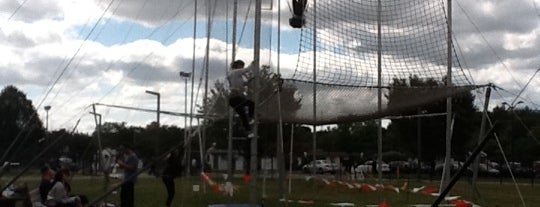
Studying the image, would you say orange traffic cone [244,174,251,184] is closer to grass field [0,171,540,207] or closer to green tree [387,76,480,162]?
grass field [0,171,540,207]

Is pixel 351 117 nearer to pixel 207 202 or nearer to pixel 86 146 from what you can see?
pixel 207 202

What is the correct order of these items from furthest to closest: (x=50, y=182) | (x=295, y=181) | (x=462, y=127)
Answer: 1. (x=462, y=127)
2. (x=295, y=181)
3. (x=50, y=182)

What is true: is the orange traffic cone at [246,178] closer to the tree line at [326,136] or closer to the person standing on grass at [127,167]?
the tree line at [326,136]

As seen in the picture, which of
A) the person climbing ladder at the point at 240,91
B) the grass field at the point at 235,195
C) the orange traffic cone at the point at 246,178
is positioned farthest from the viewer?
the orange traffic cone at the point at 246,178

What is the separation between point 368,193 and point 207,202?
9.25 m

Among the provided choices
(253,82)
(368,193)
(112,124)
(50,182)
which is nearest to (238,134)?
(112,124)

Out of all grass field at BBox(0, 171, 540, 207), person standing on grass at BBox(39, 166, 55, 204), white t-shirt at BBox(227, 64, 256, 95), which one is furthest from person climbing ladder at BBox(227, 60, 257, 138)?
person standing on grass at BBox(39, 166, 55, 204)

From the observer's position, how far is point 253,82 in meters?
10.7

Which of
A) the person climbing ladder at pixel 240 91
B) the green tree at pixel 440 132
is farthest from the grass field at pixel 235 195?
the green tree at pixel 440 132

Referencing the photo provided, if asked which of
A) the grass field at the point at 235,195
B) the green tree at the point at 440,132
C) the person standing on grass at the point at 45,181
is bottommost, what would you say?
the grass field at the point at 235,195

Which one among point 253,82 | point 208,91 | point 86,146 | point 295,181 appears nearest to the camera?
point 253,82

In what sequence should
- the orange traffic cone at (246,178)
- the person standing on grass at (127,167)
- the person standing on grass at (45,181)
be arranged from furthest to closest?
the orange traffic cone at (246,178), the person standing on grass at (45,181), the person standing on grass at (127,167)

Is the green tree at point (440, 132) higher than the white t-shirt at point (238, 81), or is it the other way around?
the green tree at point (440, 132)

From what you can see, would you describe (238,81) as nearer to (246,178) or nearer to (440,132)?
(246,178)
